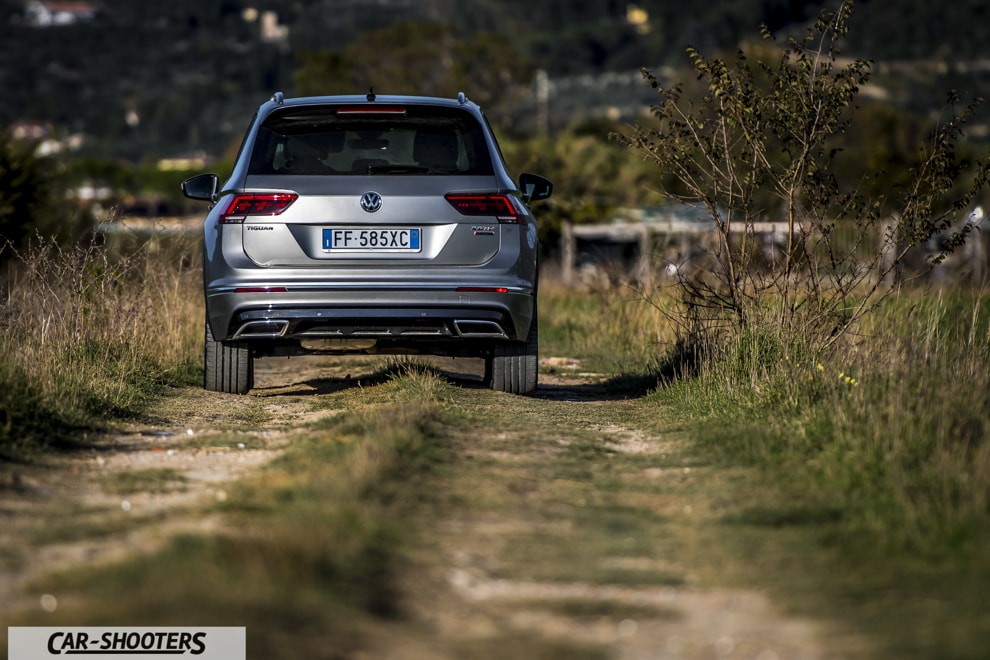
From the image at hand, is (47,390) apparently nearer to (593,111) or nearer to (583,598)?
(583,598)

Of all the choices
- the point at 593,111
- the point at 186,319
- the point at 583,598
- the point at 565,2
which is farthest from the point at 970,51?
the point at 583,598

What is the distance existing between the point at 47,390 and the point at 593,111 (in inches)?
3638

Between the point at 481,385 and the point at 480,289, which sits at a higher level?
the point at 480,289

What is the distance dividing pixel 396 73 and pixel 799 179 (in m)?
53.5

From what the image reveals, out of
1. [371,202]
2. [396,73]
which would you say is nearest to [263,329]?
[371,202]

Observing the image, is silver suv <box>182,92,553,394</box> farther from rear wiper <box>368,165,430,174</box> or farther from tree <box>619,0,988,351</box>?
tree <box>619,0,988,351</box>

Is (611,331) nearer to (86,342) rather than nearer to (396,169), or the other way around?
(86,342)

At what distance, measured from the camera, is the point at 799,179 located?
8.87m

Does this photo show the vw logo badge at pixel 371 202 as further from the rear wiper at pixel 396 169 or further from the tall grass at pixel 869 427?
the tall grass at pixel 869 427

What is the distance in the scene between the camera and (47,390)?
7.48 metres

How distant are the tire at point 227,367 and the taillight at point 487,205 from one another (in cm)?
170

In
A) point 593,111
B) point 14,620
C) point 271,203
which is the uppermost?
point 593,111

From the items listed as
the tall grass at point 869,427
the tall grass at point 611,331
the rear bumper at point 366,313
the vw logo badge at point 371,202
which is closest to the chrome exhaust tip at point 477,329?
the rear bumper at point 366,313

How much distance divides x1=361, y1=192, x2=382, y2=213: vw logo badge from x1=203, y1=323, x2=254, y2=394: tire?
140 centimetres
